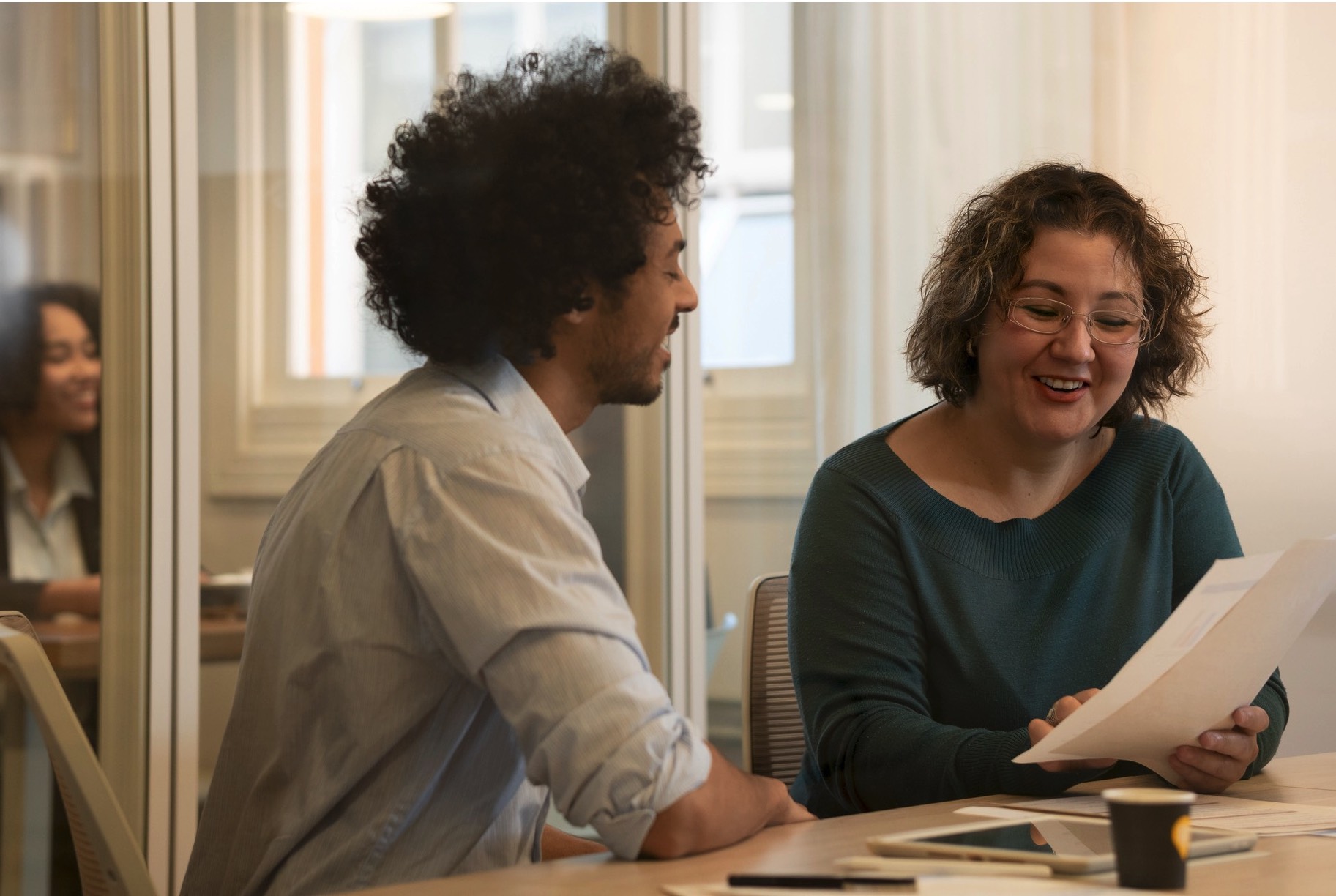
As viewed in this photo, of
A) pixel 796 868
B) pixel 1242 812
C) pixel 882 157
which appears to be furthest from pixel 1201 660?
pixel 882 157

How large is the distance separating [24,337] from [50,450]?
0.18 m

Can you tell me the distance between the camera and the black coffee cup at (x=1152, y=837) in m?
0.97

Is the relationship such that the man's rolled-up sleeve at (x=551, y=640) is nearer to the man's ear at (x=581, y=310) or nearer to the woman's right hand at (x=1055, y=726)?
the man's ear at (x=581, y=310)

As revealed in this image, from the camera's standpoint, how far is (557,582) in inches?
43.1

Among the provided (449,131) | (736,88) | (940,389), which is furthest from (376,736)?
(736,88)

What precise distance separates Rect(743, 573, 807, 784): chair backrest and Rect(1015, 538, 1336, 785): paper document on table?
1.97 feet

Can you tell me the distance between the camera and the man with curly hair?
1.08 meters

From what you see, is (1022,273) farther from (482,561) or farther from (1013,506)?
(482,561)

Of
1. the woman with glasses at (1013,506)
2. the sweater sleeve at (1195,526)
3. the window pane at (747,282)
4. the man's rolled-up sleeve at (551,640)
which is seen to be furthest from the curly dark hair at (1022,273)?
the window pane at (747,282)

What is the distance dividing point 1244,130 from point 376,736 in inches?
120

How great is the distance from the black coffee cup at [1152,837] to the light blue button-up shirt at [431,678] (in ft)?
1.00

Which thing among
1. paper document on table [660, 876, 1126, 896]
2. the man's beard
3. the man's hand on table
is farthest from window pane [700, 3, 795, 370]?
paper document on table [660, 876, 1126, 896]

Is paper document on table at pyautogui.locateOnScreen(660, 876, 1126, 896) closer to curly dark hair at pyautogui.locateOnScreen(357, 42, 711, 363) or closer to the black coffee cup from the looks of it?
the black coffee cup

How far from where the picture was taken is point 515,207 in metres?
1.34
